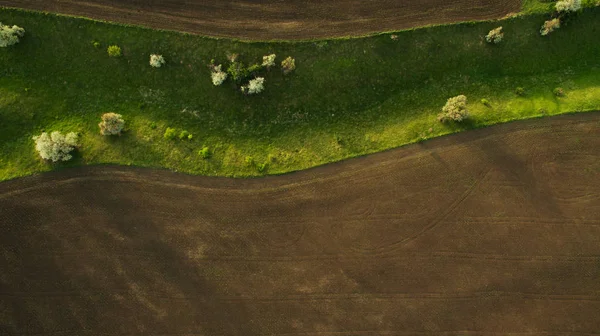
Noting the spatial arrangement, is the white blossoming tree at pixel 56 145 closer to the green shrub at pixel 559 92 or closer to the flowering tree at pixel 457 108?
the flowering tree at pixel 457 108

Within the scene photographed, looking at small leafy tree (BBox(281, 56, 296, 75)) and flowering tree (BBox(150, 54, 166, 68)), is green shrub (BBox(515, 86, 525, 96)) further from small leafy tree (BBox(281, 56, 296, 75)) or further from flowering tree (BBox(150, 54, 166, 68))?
flowering tree (BBox(150, 54, 166, 68))

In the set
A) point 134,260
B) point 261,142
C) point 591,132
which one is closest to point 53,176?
point 134,260

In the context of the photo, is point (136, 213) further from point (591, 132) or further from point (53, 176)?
point (591, 132)

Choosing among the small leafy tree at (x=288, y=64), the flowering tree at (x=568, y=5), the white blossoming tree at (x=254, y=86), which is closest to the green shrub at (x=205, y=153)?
the white blossoming tree at (x=254, y=86)

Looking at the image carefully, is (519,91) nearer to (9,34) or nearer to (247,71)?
(247,71)

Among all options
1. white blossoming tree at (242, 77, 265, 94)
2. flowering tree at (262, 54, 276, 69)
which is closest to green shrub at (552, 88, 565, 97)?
flowering tree at (262, 54, 276, 69)

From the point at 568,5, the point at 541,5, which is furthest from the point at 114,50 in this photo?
the point at 568,5
